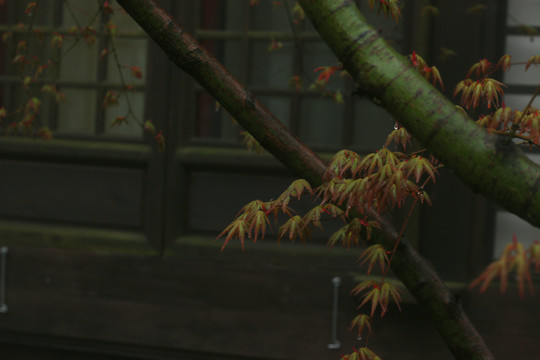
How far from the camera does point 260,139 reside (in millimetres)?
2242

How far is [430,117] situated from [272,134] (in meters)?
0.71

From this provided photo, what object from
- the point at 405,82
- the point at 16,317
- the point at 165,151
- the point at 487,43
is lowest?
the point at 16,317

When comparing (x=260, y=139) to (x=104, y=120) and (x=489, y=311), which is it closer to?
(x=489, y=311)

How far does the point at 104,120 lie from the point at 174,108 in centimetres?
64

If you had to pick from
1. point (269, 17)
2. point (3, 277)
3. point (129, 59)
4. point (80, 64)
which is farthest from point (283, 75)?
point (3, 277)

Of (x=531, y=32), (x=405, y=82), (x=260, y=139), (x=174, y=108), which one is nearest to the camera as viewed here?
(x=405, y=82)

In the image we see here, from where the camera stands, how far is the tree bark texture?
2.18 meters

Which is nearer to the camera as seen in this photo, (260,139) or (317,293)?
(260,139)

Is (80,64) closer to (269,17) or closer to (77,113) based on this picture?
(77,113)

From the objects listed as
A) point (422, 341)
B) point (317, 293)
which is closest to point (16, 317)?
point (317, 293)

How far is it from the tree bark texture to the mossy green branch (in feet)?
1.77

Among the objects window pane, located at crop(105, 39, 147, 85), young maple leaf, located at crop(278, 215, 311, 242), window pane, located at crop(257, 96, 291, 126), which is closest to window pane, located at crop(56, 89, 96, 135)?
window pane, located at crop(105, 39, 147, 85)

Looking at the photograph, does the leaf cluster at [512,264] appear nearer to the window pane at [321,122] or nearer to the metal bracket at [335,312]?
the metal bracket at [335,312]

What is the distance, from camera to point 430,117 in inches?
63.2
